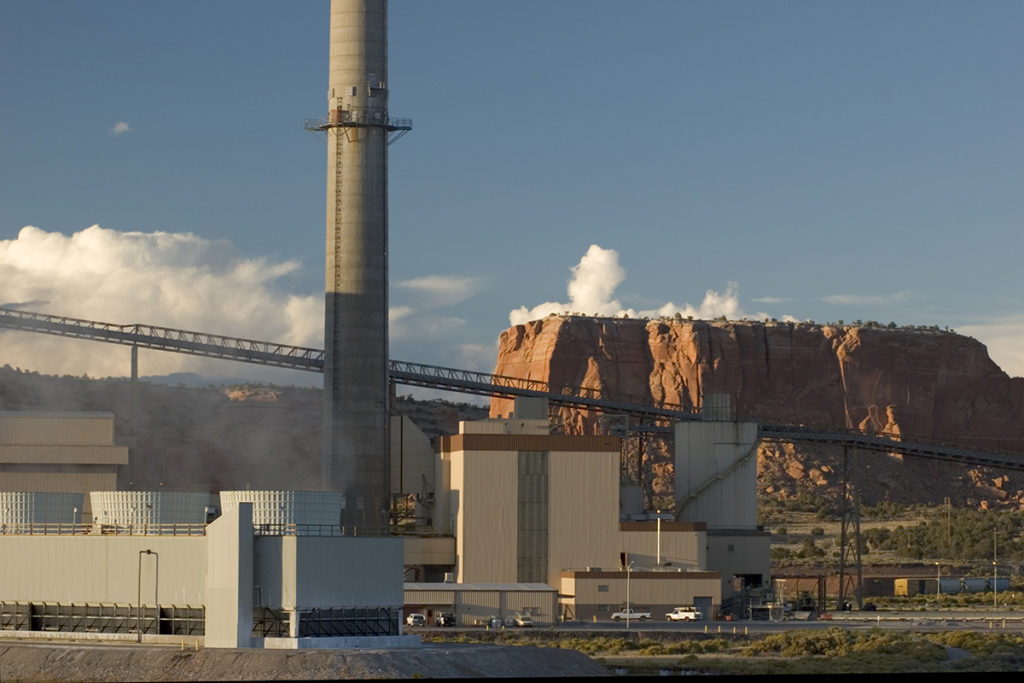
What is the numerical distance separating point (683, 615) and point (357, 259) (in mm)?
27606

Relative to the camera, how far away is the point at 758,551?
9744 centimetres

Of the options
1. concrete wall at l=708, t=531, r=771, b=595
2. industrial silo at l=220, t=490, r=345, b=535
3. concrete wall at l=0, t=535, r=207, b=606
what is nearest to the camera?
industrial silo at l=220, t=490, r=345, b=535

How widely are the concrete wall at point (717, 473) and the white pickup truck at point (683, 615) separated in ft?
39.0

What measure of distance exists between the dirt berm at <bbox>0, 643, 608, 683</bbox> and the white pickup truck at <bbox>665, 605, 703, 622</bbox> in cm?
2991

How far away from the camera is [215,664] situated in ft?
177

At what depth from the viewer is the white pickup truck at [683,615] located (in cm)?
8644

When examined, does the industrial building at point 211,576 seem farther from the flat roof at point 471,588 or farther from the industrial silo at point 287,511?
the flat roof at point 471,588

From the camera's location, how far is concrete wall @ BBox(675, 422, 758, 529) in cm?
9962

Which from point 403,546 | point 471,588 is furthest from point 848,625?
point 403,546

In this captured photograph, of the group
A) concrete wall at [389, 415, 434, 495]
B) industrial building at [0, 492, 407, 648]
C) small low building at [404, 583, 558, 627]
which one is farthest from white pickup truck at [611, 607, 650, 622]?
industrial building at [0, 492, 407, 648]

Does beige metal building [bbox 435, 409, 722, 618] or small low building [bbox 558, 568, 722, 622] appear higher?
beige metal building [bbox 435, 409, 722, 618]

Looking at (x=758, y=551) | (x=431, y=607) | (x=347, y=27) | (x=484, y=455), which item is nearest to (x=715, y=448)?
(x=758, y=551)

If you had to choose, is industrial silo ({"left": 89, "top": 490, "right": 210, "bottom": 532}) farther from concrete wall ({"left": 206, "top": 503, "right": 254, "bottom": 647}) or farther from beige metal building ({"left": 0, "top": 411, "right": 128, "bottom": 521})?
beige metal building ({"left": 0, "top": 411, "right": 128, "bottom": 521})

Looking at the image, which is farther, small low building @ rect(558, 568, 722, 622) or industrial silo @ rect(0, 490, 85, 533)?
small low building @ rect(558, 568, 722, 622)
